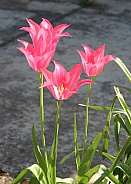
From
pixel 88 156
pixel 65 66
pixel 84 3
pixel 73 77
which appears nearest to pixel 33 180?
pixel 88 156

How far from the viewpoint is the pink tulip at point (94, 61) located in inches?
57.1

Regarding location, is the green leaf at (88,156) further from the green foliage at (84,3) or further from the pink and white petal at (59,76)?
the green foliage at (84,3)

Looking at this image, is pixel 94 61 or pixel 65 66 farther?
pixel 65 66

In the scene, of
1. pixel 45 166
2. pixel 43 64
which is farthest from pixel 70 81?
pixel 45 166

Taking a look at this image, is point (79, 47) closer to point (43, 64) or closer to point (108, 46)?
point (108, 46)

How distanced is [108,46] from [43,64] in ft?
10.8

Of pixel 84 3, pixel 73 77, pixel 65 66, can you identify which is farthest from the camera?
pixel 84 3

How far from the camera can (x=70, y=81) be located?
55.5 inches

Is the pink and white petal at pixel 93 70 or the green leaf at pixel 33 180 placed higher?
the pink and white petal at pixel 93 70

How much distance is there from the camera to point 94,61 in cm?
151

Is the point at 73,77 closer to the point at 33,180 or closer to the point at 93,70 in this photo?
the point at 93,70

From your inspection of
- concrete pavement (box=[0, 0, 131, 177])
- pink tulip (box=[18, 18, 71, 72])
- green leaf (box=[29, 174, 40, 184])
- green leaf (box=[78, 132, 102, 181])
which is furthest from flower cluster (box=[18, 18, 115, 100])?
concrete pavement (box=[0, 0, 131, 177])

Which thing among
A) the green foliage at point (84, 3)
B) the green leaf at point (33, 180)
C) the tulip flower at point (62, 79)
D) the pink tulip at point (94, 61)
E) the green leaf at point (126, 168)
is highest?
the green foliage at point (84, 3)

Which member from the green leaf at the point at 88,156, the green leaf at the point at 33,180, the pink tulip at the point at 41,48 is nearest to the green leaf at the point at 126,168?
the green leaf at the point at 88,156
